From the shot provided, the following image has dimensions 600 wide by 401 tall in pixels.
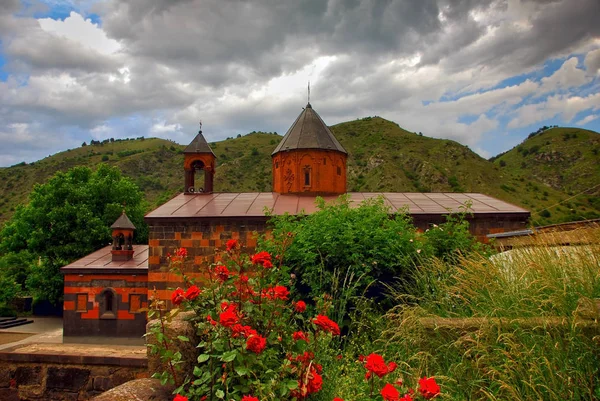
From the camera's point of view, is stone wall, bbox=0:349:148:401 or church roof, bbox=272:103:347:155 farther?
church roof, bbox=272:103:347:155

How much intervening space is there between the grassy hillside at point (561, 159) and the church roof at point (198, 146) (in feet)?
111

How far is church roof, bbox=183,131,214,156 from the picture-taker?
15.7 m

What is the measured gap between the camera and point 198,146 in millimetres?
15891

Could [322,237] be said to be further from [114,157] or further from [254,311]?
[114,157]

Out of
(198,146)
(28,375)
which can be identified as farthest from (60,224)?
(28,375)

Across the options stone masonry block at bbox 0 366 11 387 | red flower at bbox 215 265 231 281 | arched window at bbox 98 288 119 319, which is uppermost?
red flower at bbox 215 265 231 281

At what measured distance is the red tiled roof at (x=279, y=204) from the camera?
461 inches

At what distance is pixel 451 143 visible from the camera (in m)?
47.2

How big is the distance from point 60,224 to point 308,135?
14.0 meters

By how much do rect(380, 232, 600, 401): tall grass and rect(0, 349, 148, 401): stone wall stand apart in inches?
129

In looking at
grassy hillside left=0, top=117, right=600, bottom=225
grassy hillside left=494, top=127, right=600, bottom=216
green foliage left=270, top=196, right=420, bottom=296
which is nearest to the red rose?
green foliage left=270, top=196, right=420, bottom=296

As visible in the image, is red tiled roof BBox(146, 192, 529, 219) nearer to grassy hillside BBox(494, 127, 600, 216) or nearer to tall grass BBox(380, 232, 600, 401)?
tall grass BBox(380, 232, 600, 401)

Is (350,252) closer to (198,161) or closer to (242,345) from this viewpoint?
(242,345)

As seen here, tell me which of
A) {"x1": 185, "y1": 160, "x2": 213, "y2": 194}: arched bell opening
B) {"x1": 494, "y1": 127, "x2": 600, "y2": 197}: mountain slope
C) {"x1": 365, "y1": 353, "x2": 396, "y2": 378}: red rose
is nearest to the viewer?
{"x1": 365, "y1": 353, "x2": 396, "y2": 378}: red rose
